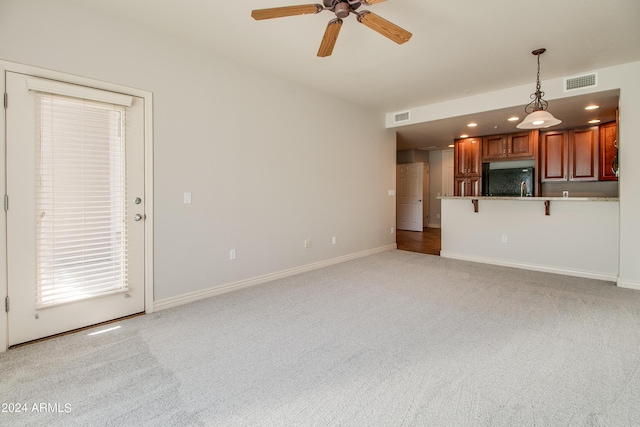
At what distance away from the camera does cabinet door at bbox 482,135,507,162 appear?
6375 mm

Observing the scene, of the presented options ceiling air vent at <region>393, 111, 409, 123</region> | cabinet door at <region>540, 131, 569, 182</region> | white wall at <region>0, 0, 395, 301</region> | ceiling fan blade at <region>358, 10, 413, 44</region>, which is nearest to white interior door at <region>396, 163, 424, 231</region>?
cabinet door at <region>540, 131, 569, 182</region>

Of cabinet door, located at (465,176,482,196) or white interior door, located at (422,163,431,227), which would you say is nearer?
cabinet door, located at (465,176,482,196)

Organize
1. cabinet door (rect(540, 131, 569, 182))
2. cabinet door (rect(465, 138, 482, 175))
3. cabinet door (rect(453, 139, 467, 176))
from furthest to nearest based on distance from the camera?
cabinet door (rect(453, 139, 467, 176))
cabinet door (rect(465, 138, 482, 175))
cabinet door (rect(540, 131, 569, 182))

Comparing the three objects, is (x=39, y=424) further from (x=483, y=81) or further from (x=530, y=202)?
(x=530, y=202)

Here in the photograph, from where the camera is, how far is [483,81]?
406 centimetres

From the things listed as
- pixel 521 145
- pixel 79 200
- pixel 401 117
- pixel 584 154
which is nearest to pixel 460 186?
pixel 521 145

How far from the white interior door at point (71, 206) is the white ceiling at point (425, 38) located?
2.85ft

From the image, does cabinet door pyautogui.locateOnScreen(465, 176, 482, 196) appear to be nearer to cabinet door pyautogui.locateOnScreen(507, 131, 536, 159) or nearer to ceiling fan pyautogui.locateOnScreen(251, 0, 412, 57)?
cabinet door pyautogui.locateOnScreen(507, 131, 536, 159)

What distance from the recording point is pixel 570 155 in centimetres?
571

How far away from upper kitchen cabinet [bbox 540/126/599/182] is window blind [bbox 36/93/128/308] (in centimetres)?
701

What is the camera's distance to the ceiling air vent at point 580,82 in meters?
3.69

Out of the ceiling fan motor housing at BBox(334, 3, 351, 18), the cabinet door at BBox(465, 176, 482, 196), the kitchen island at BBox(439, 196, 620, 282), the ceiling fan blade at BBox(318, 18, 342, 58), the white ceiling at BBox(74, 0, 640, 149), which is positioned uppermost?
the white ceiling at BBox(74, 0, 640, 149)

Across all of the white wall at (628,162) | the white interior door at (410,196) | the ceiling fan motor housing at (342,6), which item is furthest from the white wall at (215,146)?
the white interior door at (410,196)

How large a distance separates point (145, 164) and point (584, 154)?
23.1 feet
